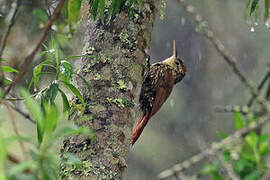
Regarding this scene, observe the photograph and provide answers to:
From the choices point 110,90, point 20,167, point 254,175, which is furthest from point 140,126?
point 20,167

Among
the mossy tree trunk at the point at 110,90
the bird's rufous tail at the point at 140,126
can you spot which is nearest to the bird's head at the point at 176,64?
the bird's rufous tail at the point at 140,126

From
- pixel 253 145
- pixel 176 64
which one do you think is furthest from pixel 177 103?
pixel 253 145

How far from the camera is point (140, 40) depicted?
2139 mm

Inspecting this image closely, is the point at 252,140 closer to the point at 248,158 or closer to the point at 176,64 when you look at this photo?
the point at 248,158

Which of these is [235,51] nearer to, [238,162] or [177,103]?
[177,103]

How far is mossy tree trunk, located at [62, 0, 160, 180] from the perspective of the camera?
70.7 inches

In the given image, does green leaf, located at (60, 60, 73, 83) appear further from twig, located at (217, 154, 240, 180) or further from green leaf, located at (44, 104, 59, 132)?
green leaf, located at (44, 104, 59, 132)

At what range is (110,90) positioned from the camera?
195 cm

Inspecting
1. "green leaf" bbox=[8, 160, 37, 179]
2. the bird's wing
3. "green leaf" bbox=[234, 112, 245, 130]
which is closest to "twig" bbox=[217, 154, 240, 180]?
"green leaf" bbox=[234, 112, 245, 130]

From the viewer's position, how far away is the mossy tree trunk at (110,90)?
5.89 feet

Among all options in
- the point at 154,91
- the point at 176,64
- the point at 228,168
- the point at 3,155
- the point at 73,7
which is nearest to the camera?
the point at 3,155

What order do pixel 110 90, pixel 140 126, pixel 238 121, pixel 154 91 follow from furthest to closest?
pixel 154 91
pixel 140 126
pixel 110 90
pixel 238 121

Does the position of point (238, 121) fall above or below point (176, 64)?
above

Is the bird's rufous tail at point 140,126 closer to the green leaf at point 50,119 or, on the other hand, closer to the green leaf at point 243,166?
the green leaf at point 243,166
